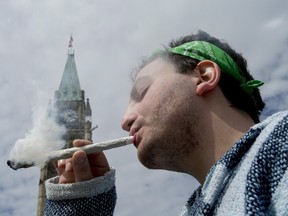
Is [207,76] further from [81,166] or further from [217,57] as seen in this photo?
[81,166]

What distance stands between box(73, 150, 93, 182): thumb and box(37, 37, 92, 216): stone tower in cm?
2507

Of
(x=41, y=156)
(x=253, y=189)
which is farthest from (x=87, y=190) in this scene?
(x=253, y=189)

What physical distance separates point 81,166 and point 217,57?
0.79 metres

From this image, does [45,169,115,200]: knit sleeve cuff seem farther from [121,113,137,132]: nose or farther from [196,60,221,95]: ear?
[196,60,221,95]: ear

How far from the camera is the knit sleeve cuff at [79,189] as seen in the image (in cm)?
193

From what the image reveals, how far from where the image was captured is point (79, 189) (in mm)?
1931

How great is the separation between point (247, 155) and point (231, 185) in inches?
3.9

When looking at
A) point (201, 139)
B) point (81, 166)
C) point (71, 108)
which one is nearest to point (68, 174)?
point (81, 166)

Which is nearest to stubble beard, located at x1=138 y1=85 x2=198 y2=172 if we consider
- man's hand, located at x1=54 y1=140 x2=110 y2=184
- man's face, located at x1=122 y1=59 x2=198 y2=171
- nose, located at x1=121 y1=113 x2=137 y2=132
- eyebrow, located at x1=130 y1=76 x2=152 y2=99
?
man's face, located at x1=122 y1=59 x2=198 y2=171

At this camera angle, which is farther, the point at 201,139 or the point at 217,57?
the point at 217,57

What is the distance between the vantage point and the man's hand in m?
1.86

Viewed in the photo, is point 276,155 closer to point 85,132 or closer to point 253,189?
point 253,189

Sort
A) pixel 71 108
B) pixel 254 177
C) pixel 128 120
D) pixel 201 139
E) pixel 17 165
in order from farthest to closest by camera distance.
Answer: pixel 71 108
pixel 17 165
pixel 128 120
pixel 201 139
pixel 254 177

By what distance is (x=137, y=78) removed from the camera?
1.94 meters
